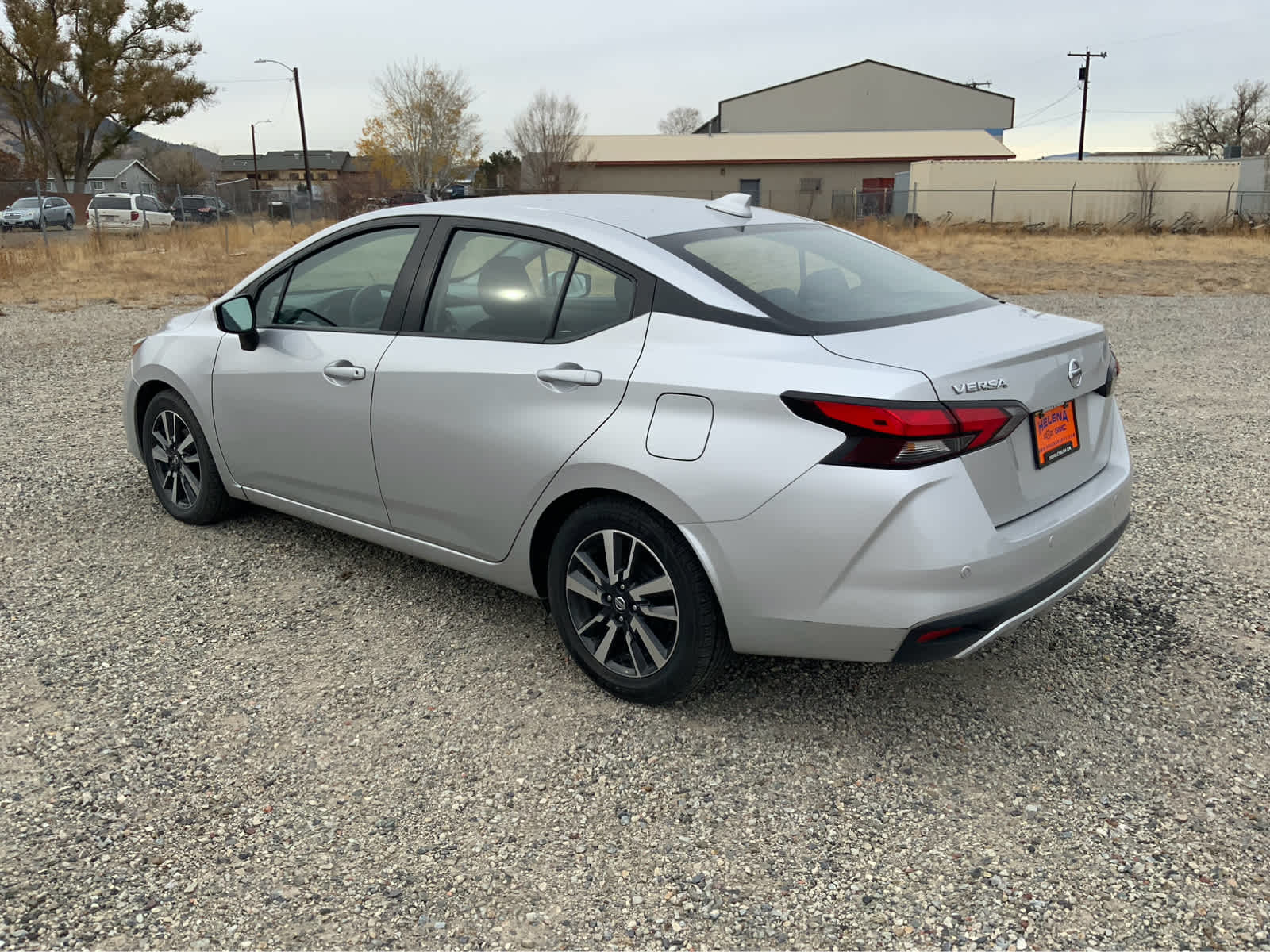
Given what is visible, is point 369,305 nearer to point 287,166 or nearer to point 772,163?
point 772,163

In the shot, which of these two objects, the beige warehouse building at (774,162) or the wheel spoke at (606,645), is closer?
the wheel spoke at (606,645)

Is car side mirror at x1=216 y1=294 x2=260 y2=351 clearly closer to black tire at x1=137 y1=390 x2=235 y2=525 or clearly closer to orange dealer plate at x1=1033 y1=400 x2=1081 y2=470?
black tire at x1=137 y1=390 x2=235 y2=525

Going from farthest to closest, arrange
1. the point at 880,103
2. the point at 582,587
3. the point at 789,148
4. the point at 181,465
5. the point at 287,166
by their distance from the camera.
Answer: the point at 287,166, the point at 880,103, the point at 789,148, the point at 181,465, the point at 582,587

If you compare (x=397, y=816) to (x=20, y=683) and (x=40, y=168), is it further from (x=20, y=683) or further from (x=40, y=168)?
(x=40, y=168)

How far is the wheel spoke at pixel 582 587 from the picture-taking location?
325 centimetres

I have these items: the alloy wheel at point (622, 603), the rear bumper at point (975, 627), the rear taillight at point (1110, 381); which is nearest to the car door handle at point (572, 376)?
the alloy wheel at point (622, 603)

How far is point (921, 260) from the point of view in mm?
24500

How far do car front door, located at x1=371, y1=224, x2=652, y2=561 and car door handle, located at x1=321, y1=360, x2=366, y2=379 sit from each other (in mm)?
105

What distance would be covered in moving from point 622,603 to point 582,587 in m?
0.17

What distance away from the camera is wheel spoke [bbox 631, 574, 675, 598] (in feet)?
9.96

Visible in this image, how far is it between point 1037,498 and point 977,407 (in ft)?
1.38

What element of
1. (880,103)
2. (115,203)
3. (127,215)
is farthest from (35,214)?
(880,103)

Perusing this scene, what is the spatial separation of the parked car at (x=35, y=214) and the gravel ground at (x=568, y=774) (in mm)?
34661

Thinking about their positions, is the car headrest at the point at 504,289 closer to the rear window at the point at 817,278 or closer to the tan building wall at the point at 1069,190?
the rear window at the point at 817,278
